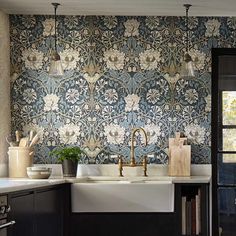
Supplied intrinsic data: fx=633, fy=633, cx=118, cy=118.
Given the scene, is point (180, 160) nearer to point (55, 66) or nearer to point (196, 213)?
point (196, 213)

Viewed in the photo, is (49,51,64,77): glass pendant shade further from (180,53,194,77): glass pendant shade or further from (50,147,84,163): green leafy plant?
(180,53,194,77): glass pendant shade

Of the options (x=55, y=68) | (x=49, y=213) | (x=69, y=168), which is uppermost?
(x=55, y=68)

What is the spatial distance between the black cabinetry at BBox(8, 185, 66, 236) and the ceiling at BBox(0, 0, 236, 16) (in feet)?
5.02

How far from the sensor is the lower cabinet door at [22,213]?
145 inches

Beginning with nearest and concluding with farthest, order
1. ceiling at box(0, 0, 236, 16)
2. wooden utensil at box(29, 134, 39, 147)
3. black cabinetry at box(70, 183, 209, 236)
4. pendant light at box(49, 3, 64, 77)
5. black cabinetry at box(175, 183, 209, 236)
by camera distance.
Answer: black cabinetry at box(70, 183, 209, 236), black cabinetry at box(175, 183, 209, 236), ceiling at box(0, 0, 236, 16), pendant light at box(49, 3, 64, 77), wooden utensil at box(29, 134, 39, 147)

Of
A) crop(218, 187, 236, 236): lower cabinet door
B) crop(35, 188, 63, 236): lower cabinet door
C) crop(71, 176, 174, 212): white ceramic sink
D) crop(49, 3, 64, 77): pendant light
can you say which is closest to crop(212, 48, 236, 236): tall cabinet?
crop(218, 187, 236, 236): lower cabinet door

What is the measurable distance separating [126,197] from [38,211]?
3.05 ft

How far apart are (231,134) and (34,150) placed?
177cm

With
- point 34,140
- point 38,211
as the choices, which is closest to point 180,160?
point 34,140

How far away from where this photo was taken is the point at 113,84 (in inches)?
224

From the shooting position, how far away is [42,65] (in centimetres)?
571

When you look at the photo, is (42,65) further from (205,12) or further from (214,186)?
(214,186)

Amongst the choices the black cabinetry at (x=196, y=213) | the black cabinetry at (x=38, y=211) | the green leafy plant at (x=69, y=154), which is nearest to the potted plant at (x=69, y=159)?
the green leafy plant at (x=69, y=154)

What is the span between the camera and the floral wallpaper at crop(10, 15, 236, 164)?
223 inches
